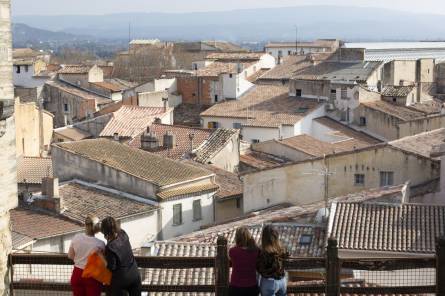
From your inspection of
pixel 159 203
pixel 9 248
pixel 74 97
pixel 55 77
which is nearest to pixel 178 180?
pixel 159 203

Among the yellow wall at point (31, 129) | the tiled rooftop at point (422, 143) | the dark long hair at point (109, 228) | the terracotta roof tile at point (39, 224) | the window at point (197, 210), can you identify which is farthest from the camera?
the yellow wall at point (31, 129)

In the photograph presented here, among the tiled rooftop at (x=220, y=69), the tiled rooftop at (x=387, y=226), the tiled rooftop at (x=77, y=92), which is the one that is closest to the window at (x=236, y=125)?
the tiled rooftop at (x=220, y=69)

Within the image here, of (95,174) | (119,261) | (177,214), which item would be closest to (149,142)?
(95,174)

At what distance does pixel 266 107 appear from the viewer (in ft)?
156

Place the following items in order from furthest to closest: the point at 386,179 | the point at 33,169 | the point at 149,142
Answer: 1. the point at 149,142
2. the point at 33,169
3. the point at 386,179

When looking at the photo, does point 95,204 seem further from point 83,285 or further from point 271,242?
point 271,242

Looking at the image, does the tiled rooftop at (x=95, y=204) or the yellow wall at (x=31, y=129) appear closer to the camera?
the tiled rooftop at (x=95, y=204)

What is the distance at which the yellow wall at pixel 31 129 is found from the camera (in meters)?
42.7

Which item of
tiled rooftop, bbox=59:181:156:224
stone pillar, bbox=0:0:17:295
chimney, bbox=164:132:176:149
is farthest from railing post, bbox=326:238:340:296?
chimney, bbox=164:132:176:149

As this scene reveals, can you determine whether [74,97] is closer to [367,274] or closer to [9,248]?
[367,274]

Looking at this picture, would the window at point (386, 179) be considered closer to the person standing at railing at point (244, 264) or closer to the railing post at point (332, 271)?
the railing post at point (332, 271)

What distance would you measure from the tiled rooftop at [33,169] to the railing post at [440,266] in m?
24.4

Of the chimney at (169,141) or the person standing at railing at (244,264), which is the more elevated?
the person standing at railing at (244,264)

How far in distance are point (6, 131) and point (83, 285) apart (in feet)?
6.57
